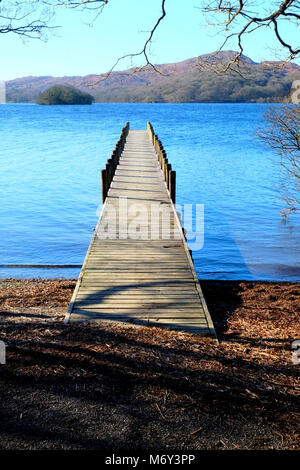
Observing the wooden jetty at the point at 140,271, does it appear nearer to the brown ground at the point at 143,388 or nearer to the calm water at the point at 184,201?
the brown ground at the point at 143,388

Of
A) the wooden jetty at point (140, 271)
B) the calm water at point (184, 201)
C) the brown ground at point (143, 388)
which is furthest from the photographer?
the calm water at point (184, 201)

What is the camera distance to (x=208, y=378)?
15.9 feet

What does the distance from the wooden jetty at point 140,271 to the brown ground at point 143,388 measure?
1.43 feet

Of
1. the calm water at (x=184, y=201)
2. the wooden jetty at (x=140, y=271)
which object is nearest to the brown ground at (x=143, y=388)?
the wooden jetty at (x=140, y=271)

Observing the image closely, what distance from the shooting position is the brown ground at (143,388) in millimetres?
3898

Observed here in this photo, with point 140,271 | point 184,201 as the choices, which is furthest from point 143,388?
point 184,201

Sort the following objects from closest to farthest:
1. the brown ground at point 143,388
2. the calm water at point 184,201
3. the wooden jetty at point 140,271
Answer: the brown ground at point 143,388
the wooden jetty at point 140,271
the calm water at point 184,201

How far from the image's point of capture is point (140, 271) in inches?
331

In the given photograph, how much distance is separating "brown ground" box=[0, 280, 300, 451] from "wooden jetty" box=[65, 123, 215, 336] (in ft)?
1.43

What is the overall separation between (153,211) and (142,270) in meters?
4.42

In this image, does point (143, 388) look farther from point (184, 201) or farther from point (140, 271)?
point (184, 201)

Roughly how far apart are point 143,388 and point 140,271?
3.91m

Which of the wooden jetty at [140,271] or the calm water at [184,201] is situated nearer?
the wooden jetty at [140,271]

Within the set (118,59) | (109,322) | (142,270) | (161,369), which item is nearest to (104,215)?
(142,270)
